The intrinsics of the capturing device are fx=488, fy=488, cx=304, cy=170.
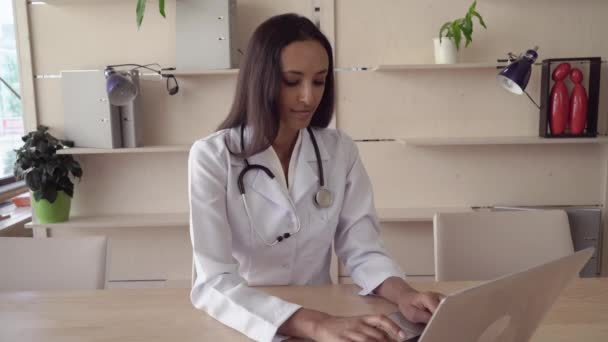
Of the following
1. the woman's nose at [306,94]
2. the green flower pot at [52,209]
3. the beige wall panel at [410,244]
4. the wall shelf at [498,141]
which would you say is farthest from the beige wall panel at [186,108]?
the woman's nose at [306,94]

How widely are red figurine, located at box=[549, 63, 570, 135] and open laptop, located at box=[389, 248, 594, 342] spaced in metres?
1.94

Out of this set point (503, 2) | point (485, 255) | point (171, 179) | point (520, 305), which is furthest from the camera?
point (171, 179)

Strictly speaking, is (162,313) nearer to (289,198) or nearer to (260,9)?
(289,198)

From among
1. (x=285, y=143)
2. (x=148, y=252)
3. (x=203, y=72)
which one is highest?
(x=203, y=72)

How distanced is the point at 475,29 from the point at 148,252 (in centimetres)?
222

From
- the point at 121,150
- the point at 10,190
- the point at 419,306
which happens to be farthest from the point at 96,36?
the point at 419,306

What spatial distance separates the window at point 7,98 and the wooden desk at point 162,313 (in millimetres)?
2516

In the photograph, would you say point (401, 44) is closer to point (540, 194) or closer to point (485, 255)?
point (540, 194)

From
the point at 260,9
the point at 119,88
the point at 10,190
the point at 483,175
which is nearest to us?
the point at 119,88

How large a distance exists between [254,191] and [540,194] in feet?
6.74

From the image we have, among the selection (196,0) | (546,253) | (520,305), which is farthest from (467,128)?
(520,305)

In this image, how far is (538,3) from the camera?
8.52ft

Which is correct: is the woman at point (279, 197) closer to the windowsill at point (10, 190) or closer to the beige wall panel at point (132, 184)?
the beige wall panel at point (132, 184)

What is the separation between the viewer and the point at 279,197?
4.26ft
